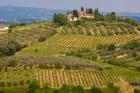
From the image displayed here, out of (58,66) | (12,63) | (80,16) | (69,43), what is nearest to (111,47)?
(69,43)

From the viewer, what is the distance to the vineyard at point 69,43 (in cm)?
6675

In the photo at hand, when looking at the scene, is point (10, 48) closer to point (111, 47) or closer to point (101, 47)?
point (101, 47)

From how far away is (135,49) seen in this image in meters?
69.1

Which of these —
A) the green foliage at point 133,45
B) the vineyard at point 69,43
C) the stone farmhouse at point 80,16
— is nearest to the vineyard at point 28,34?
the vineyard at point 69,43

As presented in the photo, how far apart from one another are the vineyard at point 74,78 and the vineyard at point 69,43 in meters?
14.5

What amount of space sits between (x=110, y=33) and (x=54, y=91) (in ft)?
166

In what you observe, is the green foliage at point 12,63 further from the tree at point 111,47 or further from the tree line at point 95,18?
the tree line at point 95,18

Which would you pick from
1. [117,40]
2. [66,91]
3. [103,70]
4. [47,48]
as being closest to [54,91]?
[66,91]

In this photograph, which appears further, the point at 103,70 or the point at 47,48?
the point at 47,48

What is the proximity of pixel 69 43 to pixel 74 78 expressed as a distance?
27.7m

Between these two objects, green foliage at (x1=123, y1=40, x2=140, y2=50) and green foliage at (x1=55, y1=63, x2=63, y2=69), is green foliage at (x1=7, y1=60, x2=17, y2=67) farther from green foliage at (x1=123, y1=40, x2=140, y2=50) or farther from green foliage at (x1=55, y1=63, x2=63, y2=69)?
green foliage at (x1=123, y1=40, x2=140, y2=50)

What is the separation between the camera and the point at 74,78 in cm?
4769

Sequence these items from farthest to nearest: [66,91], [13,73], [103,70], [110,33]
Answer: [110,33], [103,70], [13,73], [66,91]

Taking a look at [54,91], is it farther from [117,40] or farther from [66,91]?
[117,40]
